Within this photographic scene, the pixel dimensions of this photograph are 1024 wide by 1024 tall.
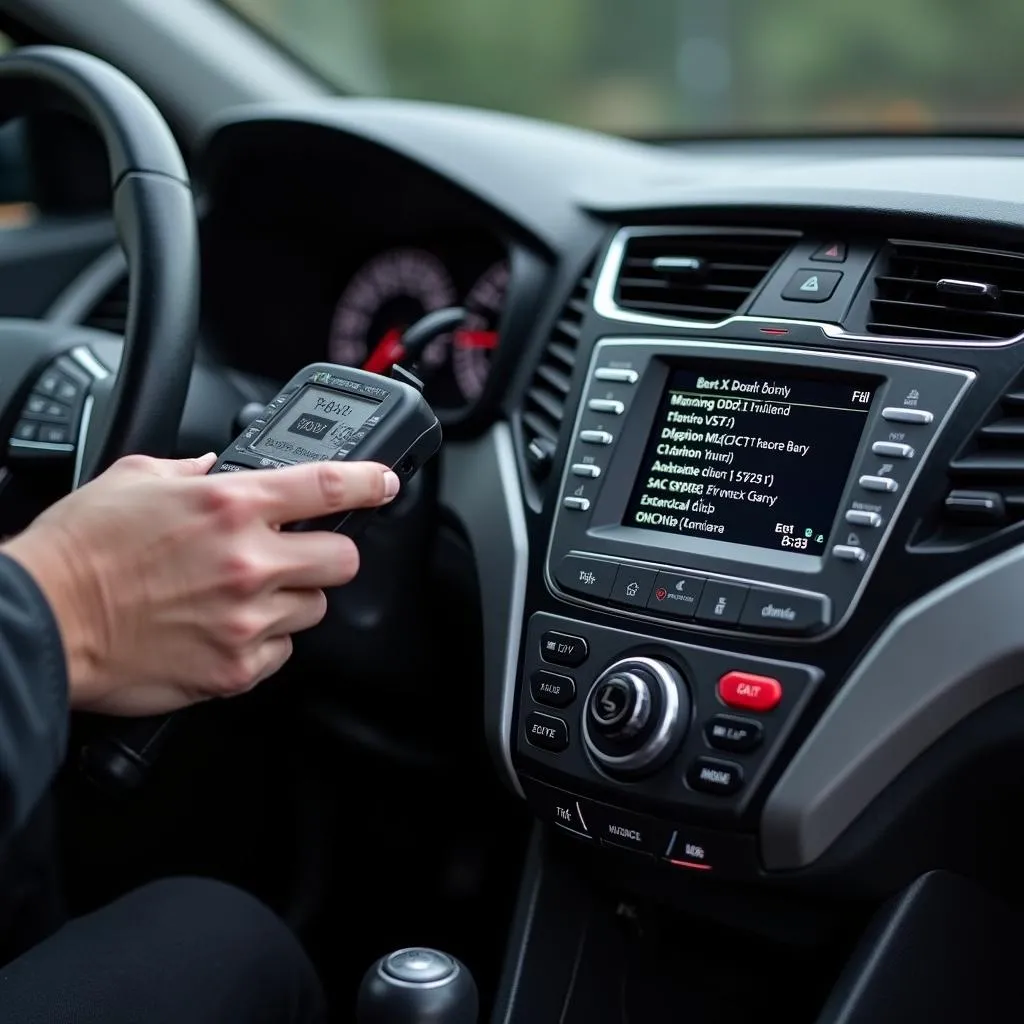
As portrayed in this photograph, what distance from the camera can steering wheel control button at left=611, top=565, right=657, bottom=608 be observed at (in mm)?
1090

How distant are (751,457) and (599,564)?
0.14m

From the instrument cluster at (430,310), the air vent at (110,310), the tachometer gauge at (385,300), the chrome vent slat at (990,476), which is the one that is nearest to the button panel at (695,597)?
the chrome vent slat at (990,476)

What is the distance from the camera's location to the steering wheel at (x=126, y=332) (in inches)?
41.3

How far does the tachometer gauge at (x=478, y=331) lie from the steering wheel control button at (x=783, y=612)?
0.54 metres

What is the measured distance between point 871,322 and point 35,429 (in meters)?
0.70

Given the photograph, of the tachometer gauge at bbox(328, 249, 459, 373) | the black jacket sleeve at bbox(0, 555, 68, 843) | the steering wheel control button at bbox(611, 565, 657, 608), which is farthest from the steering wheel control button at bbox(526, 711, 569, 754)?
the tachometer gauge at bbox(328, 249, 459, 373)

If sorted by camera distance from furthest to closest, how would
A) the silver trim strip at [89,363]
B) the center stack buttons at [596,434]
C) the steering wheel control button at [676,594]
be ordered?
the silver trim strip at [89,363], the center stack buttons at [596,434], the steering wheel control button at [676,594]

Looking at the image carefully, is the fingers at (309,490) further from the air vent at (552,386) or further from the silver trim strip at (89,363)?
the silver trim strip at (89,363)

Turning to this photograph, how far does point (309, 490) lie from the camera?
0.84m

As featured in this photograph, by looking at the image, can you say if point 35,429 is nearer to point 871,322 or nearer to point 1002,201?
point 871,322

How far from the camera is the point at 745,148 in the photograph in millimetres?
1937

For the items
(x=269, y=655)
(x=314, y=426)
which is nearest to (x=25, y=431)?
(x=314, y=426)

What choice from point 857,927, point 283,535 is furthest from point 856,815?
point 283,535

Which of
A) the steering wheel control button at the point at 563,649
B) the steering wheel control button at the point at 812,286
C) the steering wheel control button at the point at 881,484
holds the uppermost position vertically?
the steering wheel control button at the point at 812,286
